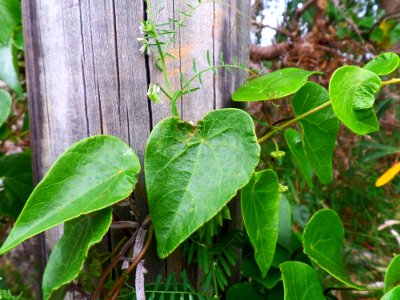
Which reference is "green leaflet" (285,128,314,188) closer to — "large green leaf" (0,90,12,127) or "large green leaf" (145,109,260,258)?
"large green leaf" (145,109,260,258)

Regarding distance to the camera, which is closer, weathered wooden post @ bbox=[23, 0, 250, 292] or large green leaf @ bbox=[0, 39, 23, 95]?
weathered wooden post @ bbox=[23, 0, 250, 292]

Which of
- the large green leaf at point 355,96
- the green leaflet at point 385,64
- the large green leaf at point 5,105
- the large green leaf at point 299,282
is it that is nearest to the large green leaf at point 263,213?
the large green leaf at point 299,282

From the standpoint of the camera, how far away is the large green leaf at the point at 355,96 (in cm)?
60

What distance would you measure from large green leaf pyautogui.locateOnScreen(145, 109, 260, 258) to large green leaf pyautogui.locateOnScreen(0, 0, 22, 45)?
1.70 ft

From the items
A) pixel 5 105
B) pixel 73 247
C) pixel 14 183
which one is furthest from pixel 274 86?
pixel 14 183

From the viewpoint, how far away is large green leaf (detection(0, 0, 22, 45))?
0.86 m

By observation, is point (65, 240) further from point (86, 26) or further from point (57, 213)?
point (86, 26)

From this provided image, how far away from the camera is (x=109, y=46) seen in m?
0.63

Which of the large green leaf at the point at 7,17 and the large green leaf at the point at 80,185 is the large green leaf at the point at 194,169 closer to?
the large green leaf at the point at 80,185

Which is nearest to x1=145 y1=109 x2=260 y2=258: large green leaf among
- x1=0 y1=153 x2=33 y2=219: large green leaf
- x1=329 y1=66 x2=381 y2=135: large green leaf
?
x1=329 y1=66 x2=381 y2=135: large green leaf

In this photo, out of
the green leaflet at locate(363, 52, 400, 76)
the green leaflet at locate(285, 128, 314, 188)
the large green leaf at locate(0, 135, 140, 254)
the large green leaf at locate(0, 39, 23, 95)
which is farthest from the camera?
the large green leaf at locate(0, 39, 23, 95)

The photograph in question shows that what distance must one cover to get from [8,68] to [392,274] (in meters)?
0.94

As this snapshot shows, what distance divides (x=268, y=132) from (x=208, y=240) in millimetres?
238

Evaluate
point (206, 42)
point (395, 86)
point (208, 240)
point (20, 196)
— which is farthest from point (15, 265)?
point (395, 86)
